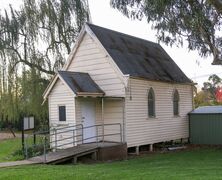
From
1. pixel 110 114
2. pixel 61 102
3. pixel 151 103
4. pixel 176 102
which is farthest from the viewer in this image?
pixel 176 102

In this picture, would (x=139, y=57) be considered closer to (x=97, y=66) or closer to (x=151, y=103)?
(x=151, y=103)

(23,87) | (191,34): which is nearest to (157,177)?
(191,34)

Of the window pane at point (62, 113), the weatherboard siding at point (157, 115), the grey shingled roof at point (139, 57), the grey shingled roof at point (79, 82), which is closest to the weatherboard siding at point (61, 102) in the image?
the window pane at point (62, 113)

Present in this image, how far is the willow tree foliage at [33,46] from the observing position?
29812mm

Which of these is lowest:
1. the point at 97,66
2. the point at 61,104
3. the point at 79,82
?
the point at 61,104

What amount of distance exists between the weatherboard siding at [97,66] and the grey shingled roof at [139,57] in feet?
1.50

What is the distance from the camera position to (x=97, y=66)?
21484 millimetres

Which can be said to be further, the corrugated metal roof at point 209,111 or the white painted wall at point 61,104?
the corrugated metal roof at point 209,111

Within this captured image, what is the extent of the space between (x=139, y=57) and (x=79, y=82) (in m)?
4.85

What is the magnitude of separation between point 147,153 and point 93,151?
13.3 feet

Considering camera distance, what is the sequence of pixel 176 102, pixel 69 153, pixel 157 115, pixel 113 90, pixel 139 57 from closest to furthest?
pixel 69 153, pixel 113 90, pixel 157 115, pixel 139 57, pixel 176 102

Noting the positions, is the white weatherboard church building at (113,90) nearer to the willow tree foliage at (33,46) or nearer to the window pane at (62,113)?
the window pane at (62,113)

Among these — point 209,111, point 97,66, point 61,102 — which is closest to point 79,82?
point 61,102

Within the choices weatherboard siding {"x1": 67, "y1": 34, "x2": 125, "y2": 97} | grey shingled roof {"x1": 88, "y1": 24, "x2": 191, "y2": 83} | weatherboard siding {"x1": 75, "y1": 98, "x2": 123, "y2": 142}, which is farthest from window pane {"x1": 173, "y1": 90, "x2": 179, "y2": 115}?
weatherboard siding {"x1": 67, "y1": 34, "x2": 125, "y2": 97}
